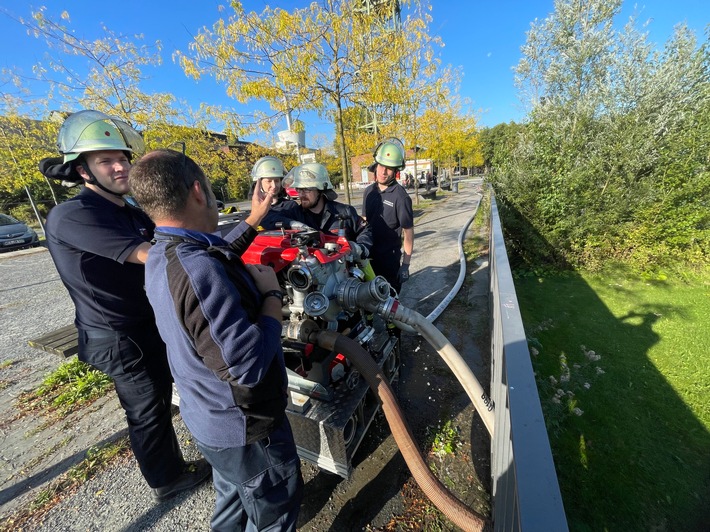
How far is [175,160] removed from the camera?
1.18 meters

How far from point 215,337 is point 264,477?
777 millimetres

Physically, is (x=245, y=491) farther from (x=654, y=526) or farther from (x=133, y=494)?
(x=654, y=526)

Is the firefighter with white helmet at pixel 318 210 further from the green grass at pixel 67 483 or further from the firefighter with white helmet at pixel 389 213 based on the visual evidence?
the green grass at pixel 67 483

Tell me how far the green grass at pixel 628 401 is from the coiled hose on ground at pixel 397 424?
87 cm

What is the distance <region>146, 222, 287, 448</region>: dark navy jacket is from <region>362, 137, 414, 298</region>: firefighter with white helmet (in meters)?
2.59

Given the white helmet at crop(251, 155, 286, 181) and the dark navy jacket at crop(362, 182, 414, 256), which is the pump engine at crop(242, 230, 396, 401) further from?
the dark navy jacket at crop(362, 182, 414, 256)

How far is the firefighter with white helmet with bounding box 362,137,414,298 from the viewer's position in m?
3.59

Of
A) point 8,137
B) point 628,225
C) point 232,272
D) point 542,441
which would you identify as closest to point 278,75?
point 232,272

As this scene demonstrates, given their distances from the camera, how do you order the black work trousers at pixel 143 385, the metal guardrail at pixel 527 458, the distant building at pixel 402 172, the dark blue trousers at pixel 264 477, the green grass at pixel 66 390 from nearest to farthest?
the metal guardrail at pixel 527 458 → the dark blue trousers at pixel 264 477 → the black work trousers at pixel 143 385 → the green grass at pixel 66 390 → the distant building at pixel 402 172

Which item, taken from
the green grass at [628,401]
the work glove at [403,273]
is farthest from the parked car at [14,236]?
the green grass at [628,401]

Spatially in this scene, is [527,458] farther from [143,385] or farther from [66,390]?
[66,390]

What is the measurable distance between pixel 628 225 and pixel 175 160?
7.83 metres

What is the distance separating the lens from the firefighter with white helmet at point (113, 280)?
1.69 m

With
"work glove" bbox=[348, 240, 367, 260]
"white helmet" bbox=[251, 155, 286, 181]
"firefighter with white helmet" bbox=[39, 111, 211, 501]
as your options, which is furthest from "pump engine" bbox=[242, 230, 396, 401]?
"white helmet" bbox=[251, 155, 286, 181]
